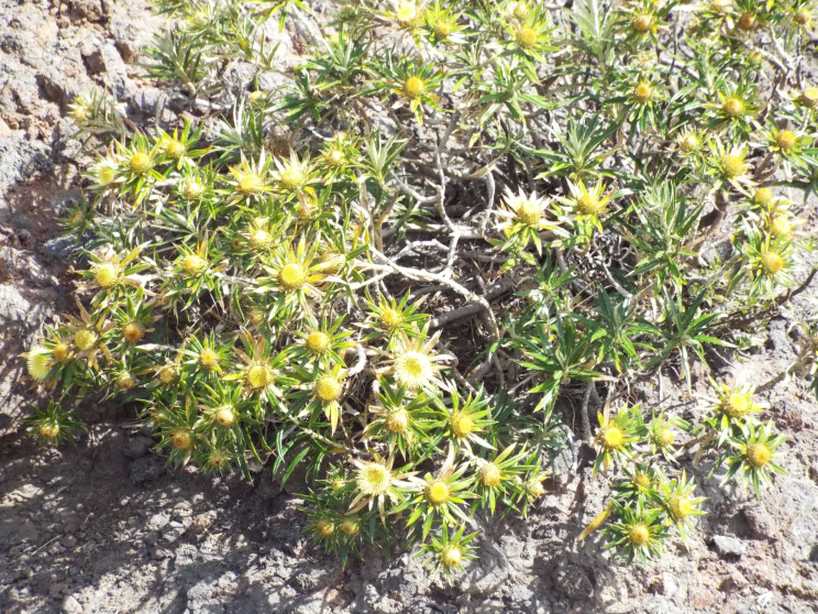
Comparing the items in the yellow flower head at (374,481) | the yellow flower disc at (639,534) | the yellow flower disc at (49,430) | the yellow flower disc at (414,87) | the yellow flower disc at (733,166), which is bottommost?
the yellow flower disc at (639,534)

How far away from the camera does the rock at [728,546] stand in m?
2.97

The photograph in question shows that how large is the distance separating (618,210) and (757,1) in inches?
39.5

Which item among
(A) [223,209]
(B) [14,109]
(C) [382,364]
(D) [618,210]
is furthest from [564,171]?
(B) [14,109]

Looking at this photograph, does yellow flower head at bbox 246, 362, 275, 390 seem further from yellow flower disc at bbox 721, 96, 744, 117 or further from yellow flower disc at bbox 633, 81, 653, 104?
yellow flower disc at bbox 721, 96, 744, 117

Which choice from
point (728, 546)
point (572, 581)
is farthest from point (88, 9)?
point (728, 546)

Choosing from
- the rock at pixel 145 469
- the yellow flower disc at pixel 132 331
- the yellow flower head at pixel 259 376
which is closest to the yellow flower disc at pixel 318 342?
the yellow flower head at pixel 259 376

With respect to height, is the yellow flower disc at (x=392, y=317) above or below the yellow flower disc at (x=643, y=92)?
below

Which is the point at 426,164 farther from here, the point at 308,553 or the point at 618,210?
the point at 308,553

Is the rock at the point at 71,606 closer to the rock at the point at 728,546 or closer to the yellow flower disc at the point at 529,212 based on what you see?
the yellow flower disc at the point at 529,212

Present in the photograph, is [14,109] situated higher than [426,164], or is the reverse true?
[14,109]

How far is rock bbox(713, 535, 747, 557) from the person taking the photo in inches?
117

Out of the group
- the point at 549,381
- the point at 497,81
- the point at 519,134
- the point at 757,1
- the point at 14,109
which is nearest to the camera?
the point at 549,381

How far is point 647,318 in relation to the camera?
121 inches

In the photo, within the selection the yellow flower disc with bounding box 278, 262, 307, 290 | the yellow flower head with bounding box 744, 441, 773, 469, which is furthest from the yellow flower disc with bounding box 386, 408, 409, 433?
the yellow flower head with bounding box 744, 441, 773, 469
